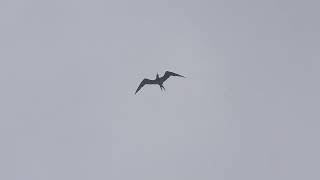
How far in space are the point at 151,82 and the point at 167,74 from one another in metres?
2.95

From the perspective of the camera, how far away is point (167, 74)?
55344 mm

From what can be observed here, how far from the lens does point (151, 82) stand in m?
56.5
